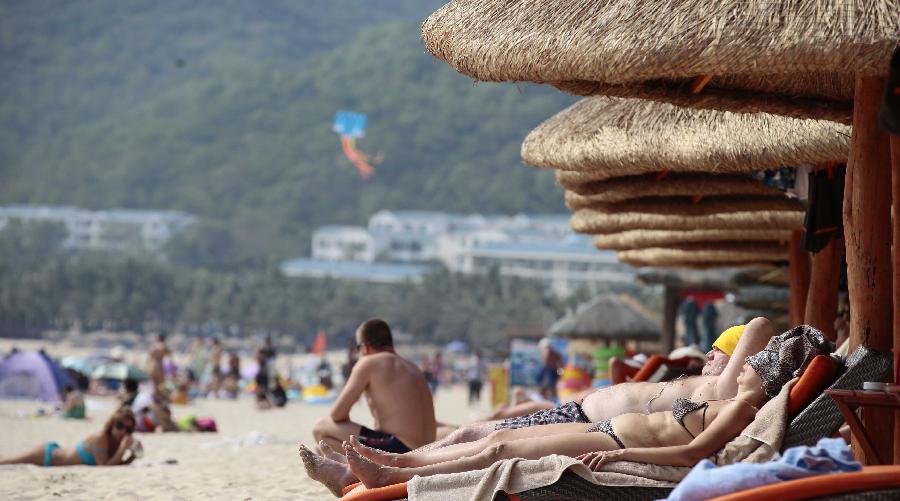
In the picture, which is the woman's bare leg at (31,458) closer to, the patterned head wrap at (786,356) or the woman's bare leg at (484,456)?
the woman's bare leg at (484,456)

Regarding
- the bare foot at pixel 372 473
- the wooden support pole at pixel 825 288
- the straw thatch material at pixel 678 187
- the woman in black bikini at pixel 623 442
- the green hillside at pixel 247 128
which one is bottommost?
the bare foot at pixel 372 473

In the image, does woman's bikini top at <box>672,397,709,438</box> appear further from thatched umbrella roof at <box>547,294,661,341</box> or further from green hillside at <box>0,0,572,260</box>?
green hillside at <box>0,0,572,260</box>

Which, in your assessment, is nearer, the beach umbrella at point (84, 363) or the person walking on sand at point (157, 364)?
the person walking on sand at point (157, 364)

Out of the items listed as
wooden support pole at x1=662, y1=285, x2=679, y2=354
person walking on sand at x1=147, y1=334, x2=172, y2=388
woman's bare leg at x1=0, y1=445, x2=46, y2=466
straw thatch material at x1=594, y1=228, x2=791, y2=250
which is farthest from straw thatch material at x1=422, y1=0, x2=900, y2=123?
person walking on sand at x1=147, y1=334, x2=172, y2=388

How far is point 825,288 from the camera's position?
6027 millimetres

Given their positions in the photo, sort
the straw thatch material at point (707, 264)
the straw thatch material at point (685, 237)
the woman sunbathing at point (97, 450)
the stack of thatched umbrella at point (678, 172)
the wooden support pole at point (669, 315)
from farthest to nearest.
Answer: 1. the wooden support pole at point (669, 315)
2. the straw thatch material at point (707, 264)
3. the straw thatch material at point (685, 237)
4. the woman sunbathing at point (97, 450)
5. the stack of thatched umbrella at point (678, 172)

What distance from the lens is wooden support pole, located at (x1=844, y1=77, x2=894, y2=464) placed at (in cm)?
415

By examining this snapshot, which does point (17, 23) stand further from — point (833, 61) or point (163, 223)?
point (833, 61)

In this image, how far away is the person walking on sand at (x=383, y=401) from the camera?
17.5 feet

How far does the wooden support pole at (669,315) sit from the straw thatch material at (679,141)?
344 inches

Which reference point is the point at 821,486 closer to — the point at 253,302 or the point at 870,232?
the point at 870,232

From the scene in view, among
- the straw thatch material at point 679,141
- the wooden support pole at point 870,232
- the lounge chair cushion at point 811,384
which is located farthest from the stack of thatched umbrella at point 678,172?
the lounge chair cushion at point 811,384

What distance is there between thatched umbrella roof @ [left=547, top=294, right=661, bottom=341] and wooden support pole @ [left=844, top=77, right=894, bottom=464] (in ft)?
52.5

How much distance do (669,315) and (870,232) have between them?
11.3 meters
